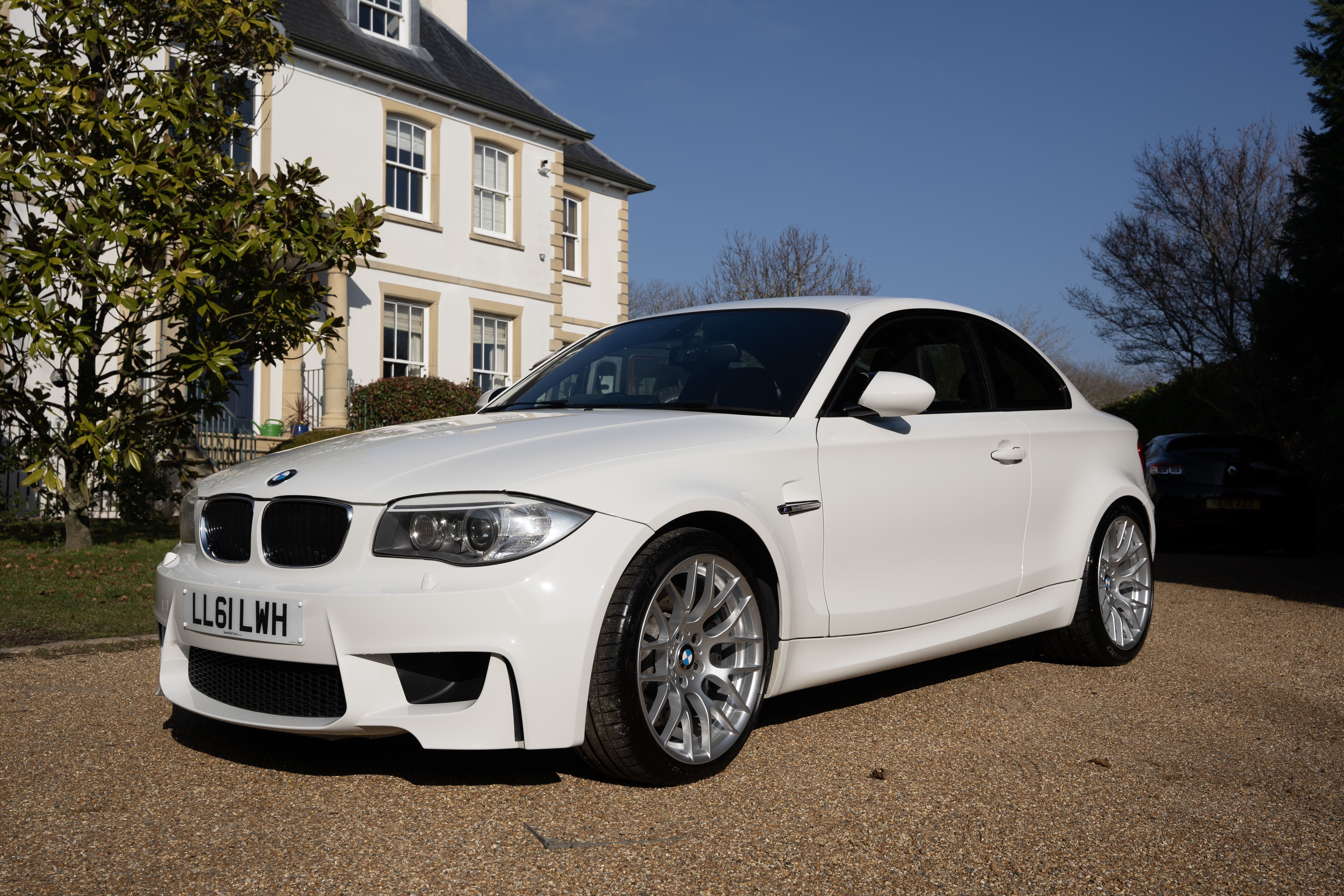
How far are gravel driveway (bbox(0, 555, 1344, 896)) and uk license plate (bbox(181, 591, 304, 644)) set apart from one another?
0.49 meters

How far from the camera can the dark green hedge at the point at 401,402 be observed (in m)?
17.9

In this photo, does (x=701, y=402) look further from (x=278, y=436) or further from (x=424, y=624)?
(x=278, y=436)

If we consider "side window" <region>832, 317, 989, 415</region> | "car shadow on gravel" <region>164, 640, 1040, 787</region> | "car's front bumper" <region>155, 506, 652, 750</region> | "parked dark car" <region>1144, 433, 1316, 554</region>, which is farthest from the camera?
"parked dark car" <region>1144, 433, 1316, 554</region>

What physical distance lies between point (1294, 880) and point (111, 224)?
29.4 ft

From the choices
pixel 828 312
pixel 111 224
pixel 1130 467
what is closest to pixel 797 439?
pixel 828 312

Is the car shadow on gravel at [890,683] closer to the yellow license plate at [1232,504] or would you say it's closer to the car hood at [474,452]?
the car hood at [474,452]

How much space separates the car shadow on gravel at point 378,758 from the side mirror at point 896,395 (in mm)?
1614

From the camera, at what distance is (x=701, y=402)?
423 centimetres

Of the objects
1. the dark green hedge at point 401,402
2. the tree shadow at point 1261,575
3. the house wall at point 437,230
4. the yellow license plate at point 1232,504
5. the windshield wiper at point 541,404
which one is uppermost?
the house wall at point 437,230

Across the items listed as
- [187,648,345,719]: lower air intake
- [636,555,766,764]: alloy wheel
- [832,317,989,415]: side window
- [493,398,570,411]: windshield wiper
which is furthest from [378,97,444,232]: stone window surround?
[636,555,766,764]: alloy wheel

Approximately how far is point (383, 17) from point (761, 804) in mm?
20044

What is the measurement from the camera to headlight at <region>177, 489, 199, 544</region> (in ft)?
12.4

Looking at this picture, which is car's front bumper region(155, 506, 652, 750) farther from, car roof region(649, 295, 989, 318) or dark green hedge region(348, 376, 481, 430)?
dark green hedge region(348, 376, 481, 430)

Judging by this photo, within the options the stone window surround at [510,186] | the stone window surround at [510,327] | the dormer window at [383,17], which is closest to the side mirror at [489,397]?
the stone window surround at [510,327]
